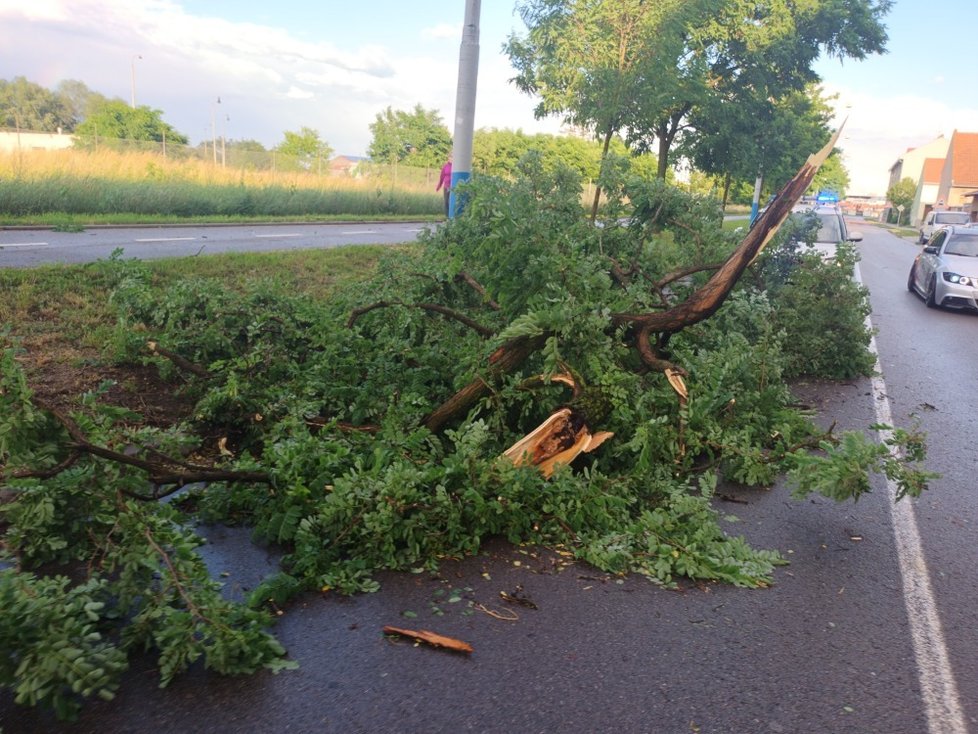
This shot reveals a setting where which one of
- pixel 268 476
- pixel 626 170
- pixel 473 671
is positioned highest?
pixel 626 170

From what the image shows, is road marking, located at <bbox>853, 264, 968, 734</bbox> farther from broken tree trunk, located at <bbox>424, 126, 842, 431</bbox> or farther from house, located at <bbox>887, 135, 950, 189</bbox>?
house, located at <bbox>887, 135, 950, 189</bbox>

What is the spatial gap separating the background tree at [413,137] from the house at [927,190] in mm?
58342

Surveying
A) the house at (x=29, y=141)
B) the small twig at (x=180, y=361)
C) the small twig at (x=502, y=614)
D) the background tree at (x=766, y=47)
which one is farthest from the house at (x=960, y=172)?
the small twig at (x=502, y=614)

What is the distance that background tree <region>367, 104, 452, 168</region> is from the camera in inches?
2366

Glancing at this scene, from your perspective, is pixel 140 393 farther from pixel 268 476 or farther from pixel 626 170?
pixel 626 170

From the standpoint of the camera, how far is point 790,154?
77.6 feet

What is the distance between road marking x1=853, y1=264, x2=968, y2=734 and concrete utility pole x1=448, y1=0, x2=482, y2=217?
8208mm

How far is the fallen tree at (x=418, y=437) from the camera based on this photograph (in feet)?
11.4

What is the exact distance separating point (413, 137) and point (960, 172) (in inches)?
Result: 2126

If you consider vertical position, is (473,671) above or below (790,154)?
below

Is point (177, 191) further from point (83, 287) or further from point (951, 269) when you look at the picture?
point (951, 269)

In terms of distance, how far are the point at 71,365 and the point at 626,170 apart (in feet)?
18.8

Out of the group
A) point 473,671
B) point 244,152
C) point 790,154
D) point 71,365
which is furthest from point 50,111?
point 473,671

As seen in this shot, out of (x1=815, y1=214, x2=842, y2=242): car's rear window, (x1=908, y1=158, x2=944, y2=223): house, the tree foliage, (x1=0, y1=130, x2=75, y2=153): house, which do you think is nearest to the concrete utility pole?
the tree foliage
